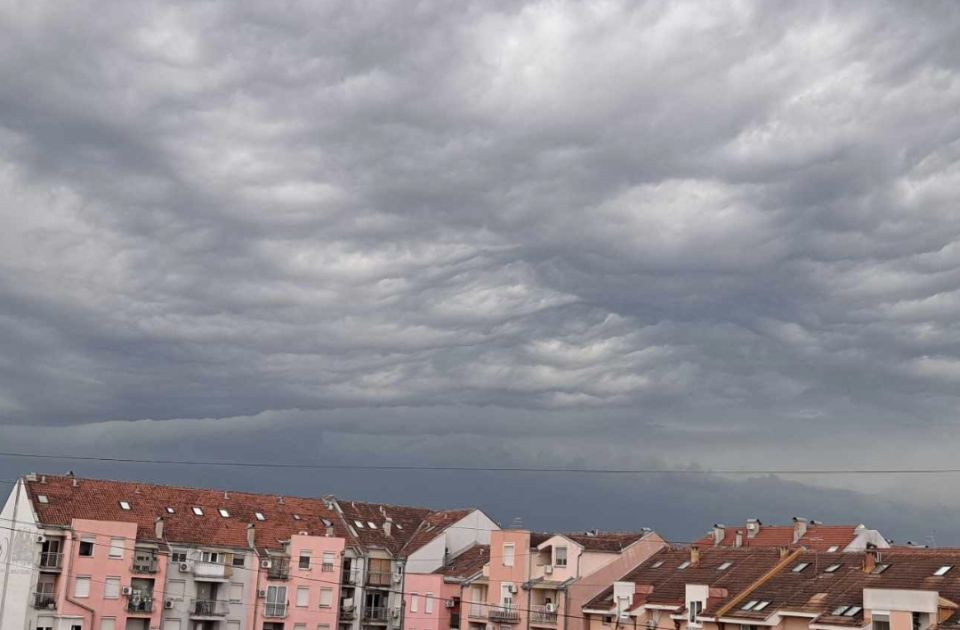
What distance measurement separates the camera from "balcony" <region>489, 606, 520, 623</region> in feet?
334

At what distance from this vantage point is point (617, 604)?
91.8m

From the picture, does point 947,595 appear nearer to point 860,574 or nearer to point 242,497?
point 860,574

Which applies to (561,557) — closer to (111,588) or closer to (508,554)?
(508,554)

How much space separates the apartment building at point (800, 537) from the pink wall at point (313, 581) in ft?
122

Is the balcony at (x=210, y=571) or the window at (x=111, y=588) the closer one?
the window at (x=111, y=588)

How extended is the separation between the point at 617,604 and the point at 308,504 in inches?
1751

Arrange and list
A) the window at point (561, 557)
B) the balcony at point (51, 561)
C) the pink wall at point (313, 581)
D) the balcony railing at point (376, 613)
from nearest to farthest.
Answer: the balcony at point (51, 561)
the window at point (561, 557)
the pink wall at point (313, 581)
the balcony railing at point (376, 613)

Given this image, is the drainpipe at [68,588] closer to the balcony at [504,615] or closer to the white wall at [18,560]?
the white wall at [18,560]

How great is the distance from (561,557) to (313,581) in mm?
27785

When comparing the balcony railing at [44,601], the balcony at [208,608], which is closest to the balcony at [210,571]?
the balcony at [208,608]

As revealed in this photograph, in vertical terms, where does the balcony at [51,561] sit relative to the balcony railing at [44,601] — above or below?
above

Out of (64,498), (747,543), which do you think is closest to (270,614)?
(64,498)

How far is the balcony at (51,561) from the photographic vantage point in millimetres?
98188

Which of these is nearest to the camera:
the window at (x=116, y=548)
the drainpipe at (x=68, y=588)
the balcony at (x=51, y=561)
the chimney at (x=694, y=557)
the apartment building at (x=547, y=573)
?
the chimney at (x=694, y=557)
